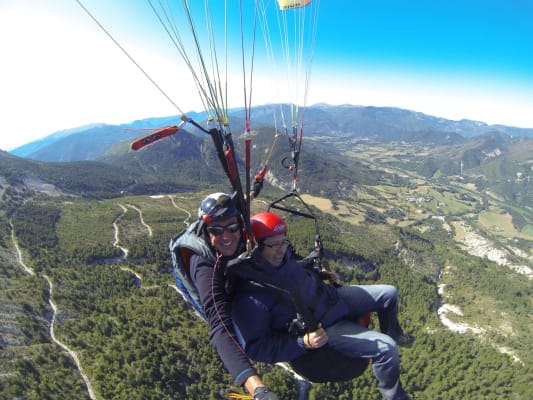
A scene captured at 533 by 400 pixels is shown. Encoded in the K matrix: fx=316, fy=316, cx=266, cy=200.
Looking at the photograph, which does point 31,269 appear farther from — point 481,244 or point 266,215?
point 481,244

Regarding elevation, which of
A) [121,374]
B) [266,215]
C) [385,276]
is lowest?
[385,276]

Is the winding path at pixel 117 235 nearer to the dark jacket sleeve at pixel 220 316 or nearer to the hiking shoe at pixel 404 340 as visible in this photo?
the hiking shoe at pixel 404 340

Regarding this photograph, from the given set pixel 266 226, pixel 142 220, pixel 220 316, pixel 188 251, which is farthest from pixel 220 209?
pixel 142 220

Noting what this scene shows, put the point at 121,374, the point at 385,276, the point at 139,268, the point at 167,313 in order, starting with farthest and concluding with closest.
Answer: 1. the point at 385,276
2. the point at 139,268
3. the point at 167,313
4. the point at 121,374

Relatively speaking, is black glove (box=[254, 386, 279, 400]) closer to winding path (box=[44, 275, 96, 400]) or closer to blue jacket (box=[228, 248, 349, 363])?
blue jacket (box=[228, 248, 349, 363])

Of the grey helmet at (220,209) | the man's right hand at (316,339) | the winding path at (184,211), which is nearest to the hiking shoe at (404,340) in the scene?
the man's right hand at (316,339)

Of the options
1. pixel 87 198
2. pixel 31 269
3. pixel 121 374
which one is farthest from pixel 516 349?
pixel 87 198

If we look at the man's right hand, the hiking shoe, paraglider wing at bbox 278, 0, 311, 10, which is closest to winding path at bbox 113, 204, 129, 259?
paraglider wing at bbox 278, 0, 311, 10
